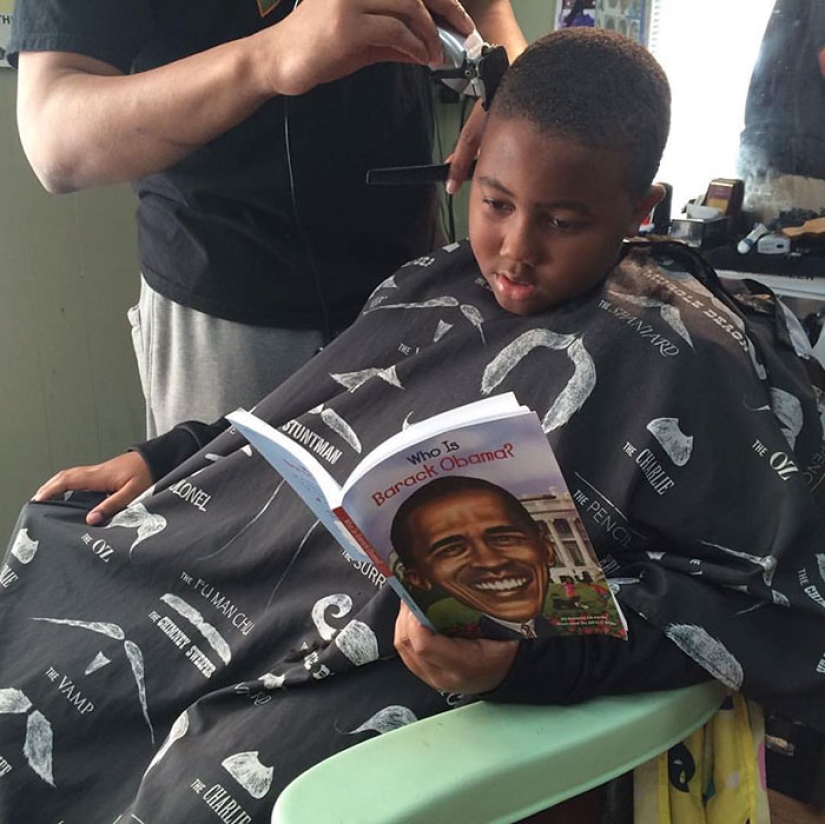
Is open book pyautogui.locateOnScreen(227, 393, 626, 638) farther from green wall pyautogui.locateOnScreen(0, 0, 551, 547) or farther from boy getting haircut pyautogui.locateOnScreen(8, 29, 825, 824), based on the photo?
green wall pyautogui.locateOnScreen(0, 0, 551, 547)

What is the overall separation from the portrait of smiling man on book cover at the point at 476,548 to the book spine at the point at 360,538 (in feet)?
0.05

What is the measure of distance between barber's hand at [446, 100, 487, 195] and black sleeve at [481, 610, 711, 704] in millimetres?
651

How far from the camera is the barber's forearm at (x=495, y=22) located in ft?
4.52

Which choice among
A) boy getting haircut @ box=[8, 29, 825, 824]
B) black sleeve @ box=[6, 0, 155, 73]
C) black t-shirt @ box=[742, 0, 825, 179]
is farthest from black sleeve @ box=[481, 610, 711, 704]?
black t-shirt @ box=[742, 0, 825, 179]

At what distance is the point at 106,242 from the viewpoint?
80.7 inches

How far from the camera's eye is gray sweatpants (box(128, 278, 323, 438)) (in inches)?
52.5

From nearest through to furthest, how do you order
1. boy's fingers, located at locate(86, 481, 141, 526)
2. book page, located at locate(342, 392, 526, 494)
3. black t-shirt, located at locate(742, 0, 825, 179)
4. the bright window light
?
book page, located at locate(342, 392, 526, 494)
boy's fingers, located at locate(86, 481, 141, 526)
black t-shirt, located at locate(742, 0, 825, 179)
the bright window light

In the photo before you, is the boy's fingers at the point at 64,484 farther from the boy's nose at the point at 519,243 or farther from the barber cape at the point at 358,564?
the boy's nose at the point at 519,243

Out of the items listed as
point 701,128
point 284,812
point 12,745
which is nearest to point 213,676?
point 12,745

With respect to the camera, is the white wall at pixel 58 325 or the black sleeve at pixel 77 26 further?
the white wall at pixel 58 325

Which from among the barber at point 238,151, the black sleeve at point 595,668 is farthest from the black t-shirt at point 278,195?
the black sleeve at point 595,668

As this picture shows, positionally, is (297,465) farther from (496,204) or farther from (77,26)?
(77,26)

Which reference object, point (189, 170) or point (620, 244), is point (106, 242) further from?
point (620, 244)

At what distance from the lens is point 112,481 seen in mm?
1213
